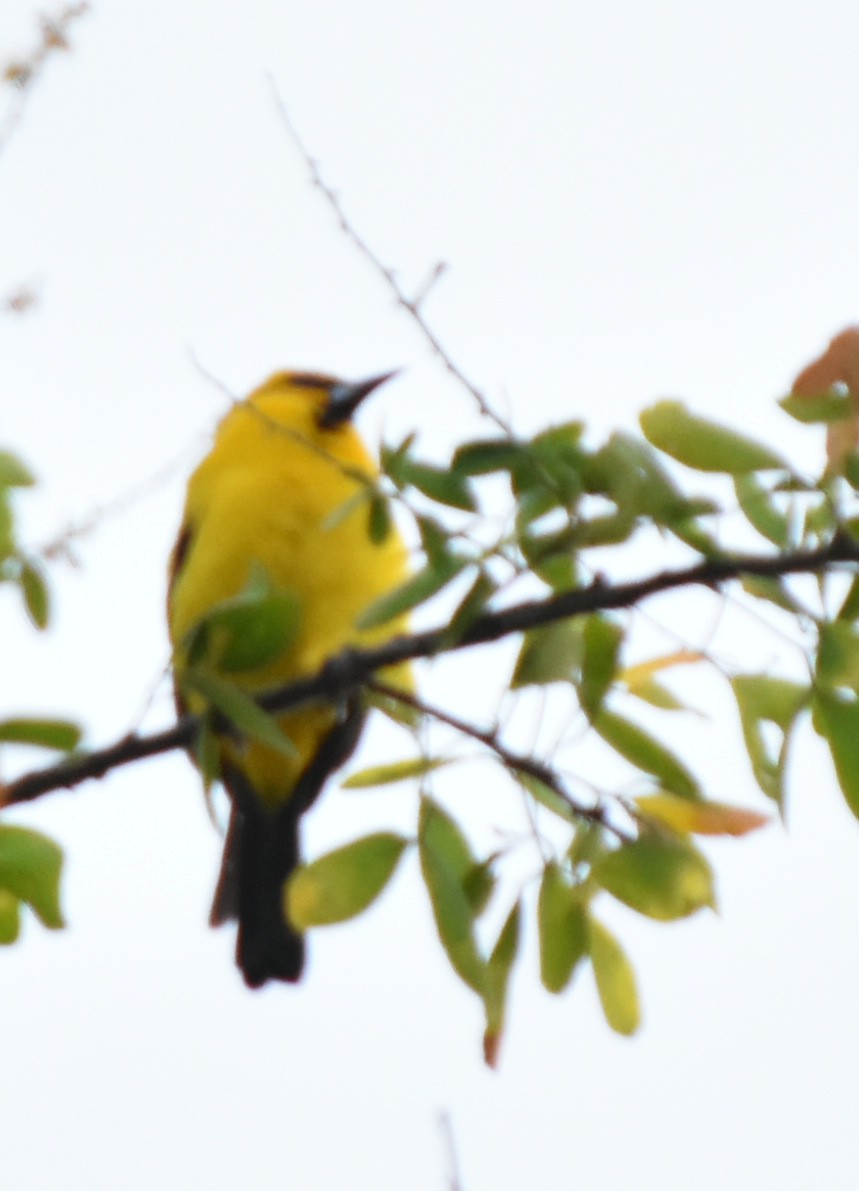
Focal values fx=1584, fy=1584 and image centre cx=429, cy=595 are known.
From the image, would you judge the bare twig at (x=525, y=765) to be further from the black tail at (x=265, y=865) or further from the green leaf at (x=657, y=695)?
the black tail at (x=265, y=865)

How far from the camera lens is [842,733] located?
1.20 metres

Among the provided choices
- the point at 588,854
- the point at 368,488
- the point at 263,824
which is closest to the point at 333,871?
the point at 588,854

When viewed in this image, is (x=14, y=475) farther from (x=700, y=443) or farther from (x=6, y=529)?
(x=700, y=443)

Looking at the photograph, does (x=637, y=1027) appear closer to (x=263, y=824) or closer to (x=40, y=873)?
(x=40, y=873)

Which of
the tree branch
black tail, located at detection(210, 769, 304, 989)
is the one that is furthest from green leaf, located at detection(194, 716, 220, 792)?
black tail, located at detection(210, 769, 304, 989)

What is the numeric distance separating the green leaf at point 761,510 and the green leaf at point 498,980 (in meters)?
0.44

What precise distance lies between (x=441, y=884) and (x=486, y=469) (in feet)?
1.28

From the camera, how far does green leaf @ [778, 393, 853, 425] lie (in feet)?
3.71

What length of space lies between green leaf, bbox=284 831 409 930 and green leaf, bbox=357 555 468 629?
0.84ft

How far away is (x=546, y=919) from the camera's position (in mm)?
1396

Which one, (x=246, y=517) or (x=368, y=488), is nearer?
(x=368, y=488)

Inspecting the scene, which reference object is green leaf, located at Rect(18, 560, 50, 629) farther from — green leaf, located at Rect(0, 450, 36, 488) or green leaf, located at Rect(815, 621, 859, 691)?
green leaf, located at Rect(815, 621, 859, 691)

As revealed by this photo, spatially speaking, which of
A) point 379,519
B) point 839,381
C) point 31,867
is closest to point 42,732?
→ point 31,867

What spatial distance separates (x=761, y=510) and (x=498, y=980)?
1.61 feet
